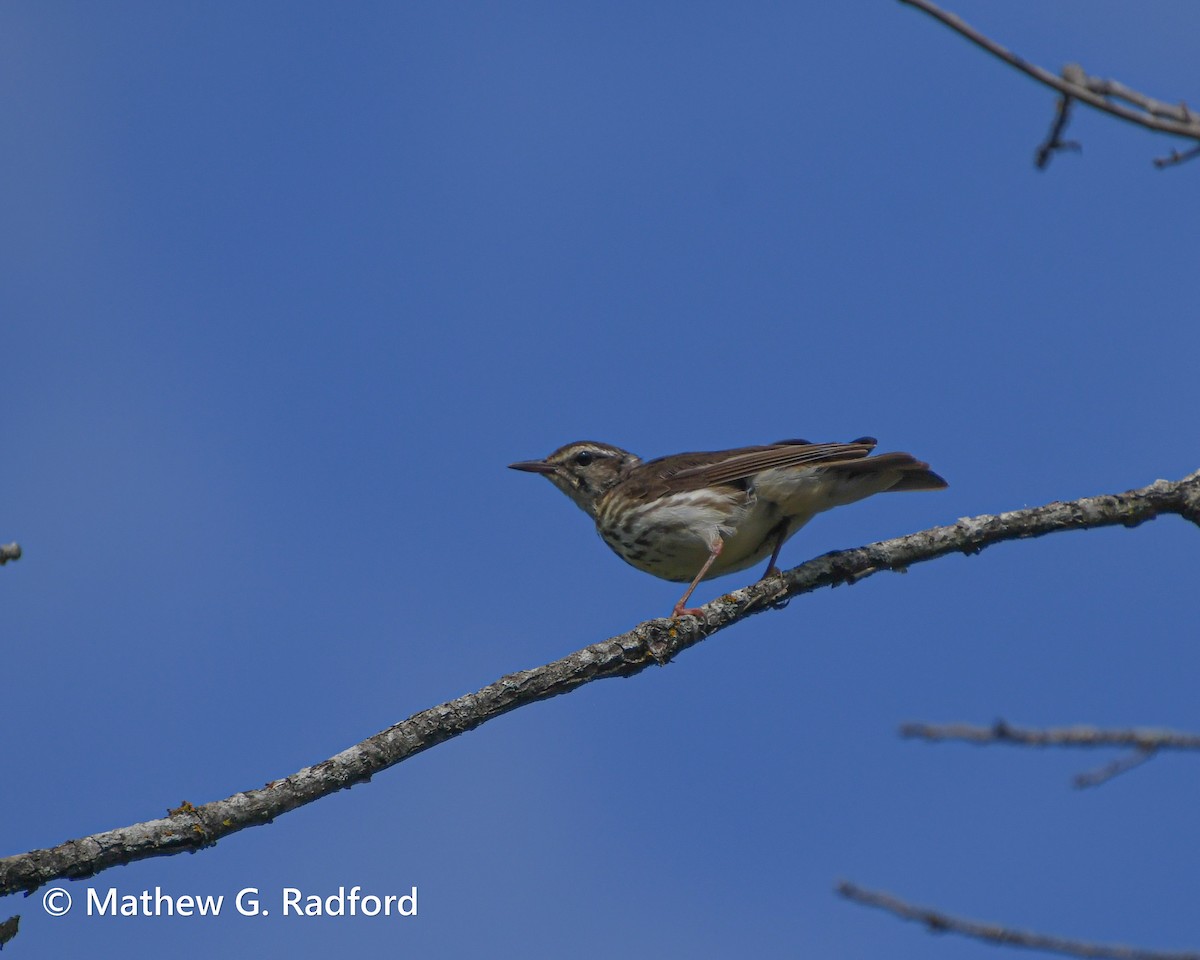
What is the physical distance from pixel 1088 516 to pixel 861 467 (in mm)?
1805

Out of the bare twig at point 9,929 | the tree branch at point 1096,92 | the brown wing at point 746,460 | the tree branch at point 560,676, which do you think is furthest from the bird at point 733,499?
the tree branch at point 1096,92

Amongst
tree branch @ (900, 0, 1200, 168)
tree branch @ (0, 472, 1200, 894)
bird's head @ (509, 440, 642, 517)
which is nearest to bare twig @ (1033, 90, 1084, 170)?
tree branch @ (900, 0, 1200, 168)

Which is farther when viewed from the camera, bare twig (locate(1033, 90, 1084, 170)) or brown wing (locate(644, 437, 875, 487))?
brown wing (locate(644, 437, 875, 487))

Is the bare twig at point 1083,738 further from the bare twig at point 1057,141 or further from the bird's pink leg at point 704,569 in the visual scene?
the bird's pink leg at point 704,569

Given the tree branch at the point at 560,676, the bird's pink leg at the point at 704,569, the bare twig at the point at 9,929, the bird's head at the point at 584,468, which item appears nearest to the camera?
the bare twig at the point at 9,929

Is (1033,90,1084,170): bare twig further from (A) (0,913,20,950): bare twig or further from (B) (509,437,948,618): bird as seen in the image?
(B) (509,437,948,618): bird

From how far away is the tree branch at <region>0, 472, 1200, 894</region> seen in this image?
212 inches

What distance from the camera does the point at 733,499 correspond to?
29.5 ft

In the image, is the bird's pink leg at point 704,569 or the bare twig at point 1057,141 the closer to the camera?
the bare twig at point 1057,141

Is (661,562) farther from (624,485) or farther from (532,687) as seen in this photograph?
(532,687)

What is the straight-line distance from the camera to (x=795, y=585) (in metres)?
7.33

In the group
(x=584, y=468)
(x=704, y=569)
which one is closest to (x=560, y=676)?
(x=704, y=569)

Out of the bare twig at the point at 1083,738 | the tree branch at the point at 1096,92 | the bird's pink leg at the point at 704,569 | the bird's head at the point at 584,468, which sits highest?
the bird's head at the point at 584,468

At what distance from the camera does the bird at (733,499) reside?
335 inches
